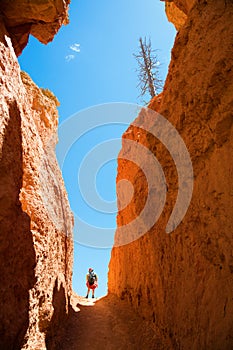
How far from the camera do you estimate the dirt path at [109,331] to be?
7.68m

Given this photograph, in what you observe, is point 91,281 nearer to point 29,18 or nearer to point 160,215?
point 160,215

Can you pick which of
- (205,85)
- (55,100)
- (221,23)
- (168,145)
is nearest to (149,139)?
(168,145)

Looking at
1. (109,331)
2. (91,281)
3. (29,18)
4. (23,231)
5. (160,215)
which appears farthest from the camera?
(91,281)

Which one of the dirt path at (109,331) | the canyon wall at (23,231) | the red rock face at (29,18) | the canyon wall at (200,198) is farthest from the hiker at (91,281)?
the red rock face at (29,18)

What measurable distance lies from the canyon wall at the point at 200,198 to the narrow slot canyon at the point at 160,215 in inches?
0.9

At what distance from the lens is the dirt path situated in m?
7.68

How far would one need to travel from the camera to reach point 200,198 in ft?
17.7

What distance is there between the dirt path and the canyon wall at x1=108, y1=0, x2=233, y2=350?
1.93 feet

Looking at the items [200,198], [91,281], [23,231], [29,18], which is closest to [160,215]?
[200,198]

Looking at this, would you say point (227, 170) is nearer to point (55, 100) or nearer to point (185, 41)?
point (185, 41)

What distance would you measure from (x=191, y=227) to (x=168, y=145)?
7.94ft

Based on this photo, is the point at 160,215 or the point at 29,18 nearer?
the point at 160,215

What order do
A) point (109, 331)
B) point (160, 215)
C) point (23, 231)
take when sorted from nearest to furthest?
point (23, 231) → point (160, 215) → point (109, 331)

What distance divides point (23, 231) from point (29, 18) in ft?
22.0
